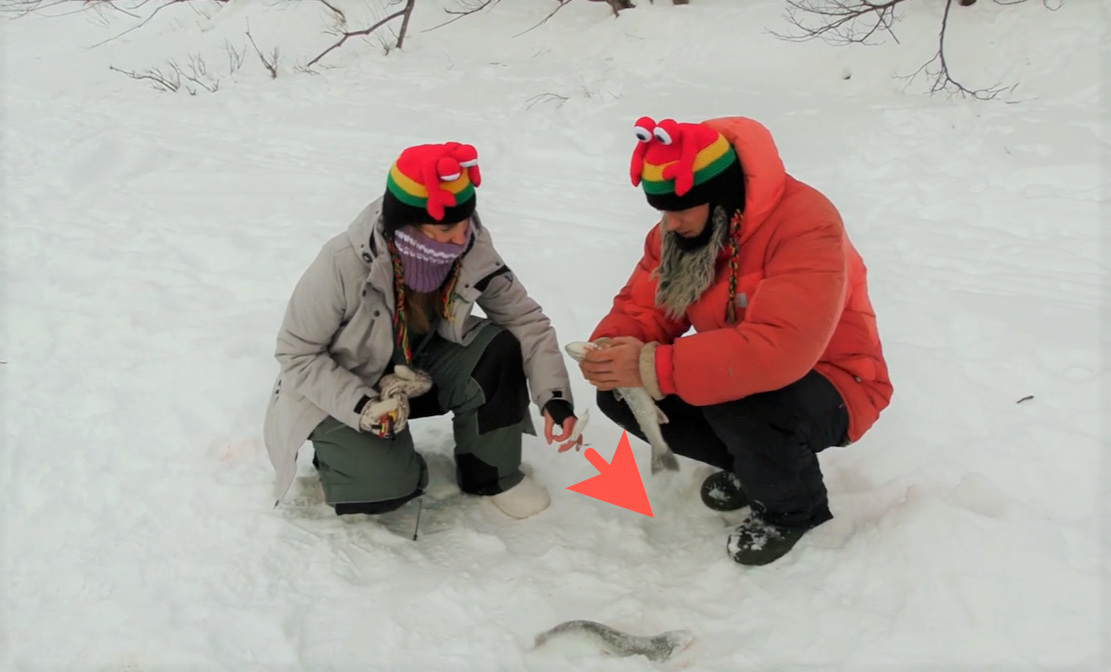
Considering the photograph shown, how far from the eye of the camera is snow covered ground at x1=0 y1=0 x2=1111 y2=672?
1.95 m

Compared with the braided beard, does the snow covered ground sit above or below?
below

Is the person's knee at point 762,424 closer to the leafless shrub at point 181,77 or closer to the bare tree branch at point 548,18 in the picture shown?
the leafless shrub at point 181,77

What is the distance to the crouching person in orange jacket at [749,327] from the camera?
6.21ft

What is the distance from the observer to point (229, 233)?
4.09 meters

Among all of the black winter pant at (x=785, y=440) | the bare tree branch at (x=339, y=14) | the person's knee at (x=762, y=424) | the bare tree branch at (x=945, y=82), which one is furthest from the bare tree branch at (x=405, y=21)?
the person's knee at (x=762, y=424)

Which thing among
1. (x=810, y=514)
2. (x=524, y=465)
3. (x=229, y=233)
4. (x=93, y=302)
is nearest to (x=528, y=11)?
(x=229, y=233)

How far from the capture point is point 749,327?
192cm

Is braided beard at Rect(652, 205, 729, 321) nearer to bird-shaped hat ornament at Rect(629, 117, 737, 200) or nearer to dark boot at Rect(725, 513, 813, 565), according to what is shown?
bird-shaped hat ornament at Rect(629, 117, 737, 200)

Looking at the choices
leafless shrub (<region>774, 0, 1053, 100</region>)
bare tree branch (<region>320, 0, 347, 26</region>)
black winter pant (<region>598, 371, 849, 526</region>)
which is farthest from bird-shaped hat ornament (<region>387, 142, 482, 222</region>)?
bare tree branch (<region>320, 0, 347, 26</region>)

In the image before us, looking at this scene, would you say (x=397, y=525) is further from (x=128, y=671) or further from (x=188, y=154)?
(x=188, y=154)

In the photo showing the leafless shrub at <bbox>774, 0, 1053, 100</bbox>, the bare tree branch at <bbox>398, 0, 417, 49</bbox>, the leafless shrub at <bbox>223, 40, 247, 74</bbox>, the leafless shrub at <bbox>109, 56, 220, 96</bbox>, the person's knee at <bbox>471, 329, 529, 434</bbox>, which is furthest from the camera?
the leafless shrub at <bbox>223, 40, 247, 74</bbox>

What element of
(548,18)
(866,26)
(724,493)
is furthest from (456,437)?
(548,18)

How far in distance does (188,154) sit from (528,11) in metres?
4.52
